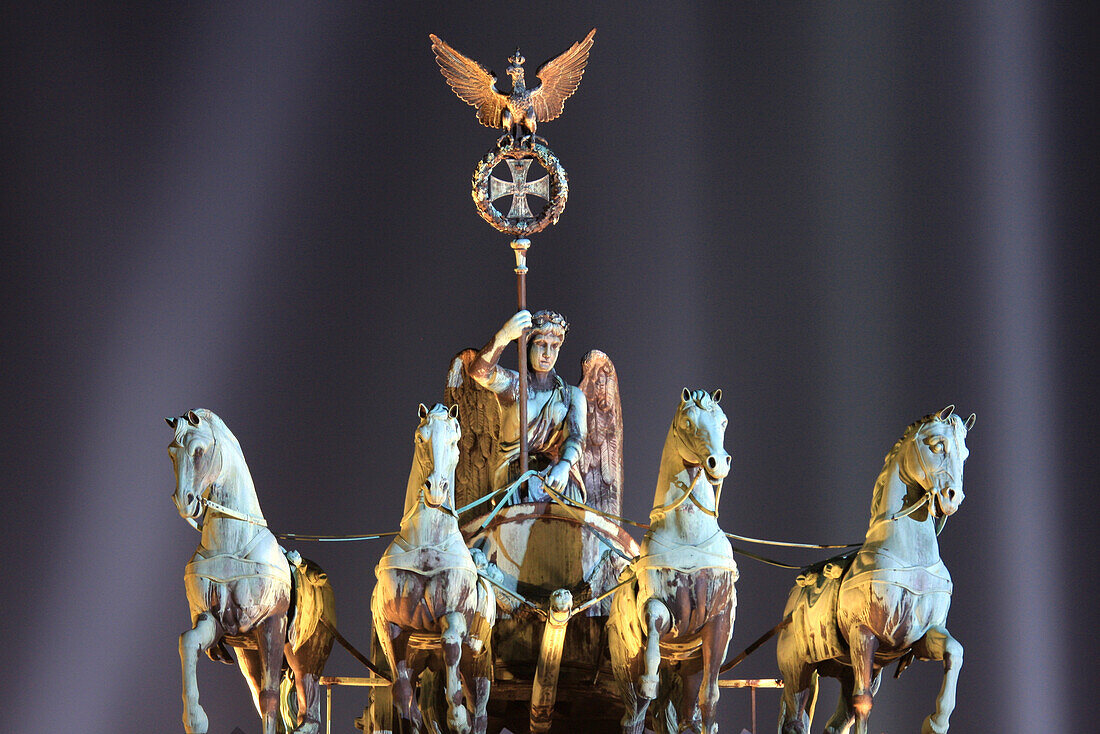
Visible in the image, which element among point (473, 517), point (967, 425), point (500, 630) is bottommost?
point (500, 630)

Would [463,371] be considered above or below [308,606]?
above

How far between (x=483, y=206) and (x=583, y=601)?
2.00m

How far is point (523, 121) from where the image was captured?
26.6 ft

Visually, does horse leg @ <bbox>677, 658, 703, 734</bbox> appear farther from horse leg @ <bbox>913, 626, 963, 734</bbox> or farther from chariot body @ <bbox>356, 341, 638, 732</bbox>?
horse leg @ <bbox>913, 626, 963, 734</bbox>

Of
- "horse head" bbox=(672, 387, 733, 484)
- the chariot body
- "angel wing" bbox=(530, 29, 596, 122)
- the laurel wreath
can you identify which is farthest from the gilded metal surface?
"angel wing" bbox=(530, 29, 596, 122)

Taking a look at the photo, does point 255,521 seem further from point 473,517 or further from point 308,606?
point 473,517

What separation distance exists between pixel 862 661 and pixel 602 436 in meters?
2.09

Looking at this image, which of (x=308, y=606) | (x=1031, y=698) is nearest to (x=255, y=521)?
A: (x=308, y=606)

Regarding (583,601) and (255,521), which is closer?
(255,521)

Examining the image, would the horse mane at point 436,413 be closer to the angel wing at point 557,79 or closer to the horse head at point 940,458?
the horse head at point 940,458

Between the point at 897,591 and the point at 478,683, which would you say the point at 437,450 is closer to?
the point at 478,683

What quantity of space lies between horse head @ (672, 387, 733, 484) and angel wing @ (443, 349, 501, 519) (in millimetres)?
1701

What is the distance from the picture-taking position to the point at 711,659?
6574mm

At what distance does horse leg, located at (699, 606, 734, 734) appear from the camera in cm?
656
